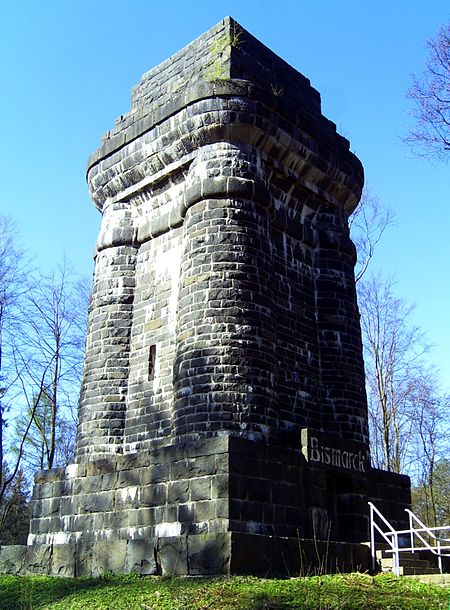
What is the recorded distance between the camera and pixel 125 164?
1470 cm

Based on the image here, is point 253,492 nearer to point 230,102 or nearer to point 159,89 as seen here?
point 230,102

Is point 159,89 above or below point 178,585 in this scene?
above

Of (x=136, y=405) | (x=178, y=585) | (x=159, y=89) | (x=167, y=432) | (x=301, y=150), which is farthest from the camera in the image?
(x=159, y=89)

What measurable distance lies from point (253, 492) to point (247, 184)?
5639mm

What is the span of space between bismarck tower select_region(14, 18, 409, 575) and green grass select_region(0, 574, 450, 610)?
0.51 meters

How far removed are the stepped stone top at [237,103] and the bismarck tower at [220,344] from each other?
44 mm

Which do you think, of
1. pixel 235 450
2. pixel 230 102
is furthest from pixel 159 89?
pixel 235 450

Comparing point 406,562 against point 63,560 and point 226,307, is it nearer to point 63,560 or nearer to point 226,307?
point 226,307

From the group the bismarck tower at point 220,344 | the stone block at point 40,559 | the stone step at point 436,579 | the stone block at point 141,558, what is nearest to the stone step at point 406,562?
the bismarck tower at point 220,344

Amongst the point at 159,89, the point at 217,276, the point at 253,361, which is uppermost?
the point at 159,89

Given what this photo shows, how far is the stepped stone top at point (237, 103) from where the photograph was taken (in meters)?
12.8

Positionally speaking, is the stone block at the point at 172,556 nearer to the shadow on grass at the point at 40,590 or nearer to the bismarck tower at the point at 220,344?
the bismarck tower at the point at 220,344

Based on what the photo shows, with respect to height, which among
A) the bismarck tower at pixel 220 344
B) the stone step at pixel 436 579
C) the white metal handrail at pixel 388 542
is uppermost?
the bismarck tower at pixel 220 344

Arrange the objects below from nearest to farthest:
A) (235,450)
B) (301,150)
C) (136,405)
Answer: (235,450) → (136,405) → (301,150)
